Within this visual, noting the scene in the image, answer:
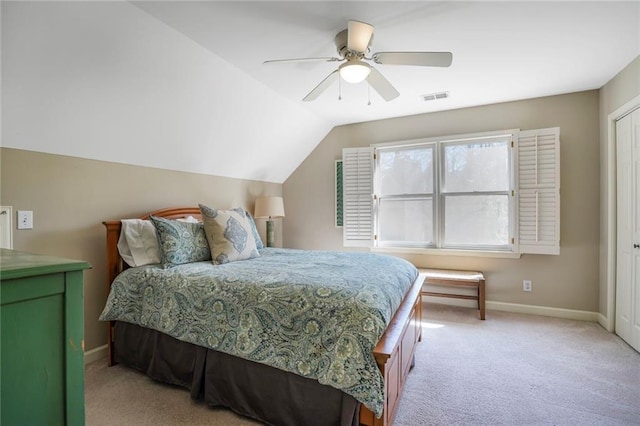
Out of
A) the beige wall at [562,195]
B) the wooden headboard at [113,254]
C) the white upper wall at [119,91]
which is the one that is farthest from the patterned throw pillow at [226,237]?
the beige wall at [562,195]

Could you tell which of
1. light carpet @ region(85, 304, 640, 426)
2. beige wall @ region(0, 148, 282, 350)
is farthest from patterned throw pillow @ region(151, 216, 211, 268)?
light carpet @ region(85, 304, 640, 426)

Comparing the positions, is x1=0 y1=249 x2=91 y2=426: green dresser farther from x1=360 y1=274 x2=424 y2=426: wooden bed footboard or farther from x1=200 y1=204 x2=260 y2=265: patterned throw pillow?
x1=200 y1=204 x2=260 y2=265: patterned throw pillow

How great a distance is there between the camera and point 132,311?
2211 millimetres

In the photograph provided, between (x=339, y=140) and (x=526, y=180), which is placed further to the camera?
(x=339, y=140)

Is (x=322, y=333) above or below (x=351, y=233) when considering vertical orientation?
below

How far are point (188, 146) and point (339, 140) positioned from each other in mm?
2225

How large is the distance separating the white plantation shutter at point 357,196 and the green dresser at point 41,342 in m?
3.67

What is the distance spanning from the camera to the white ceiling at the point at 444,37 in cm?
192

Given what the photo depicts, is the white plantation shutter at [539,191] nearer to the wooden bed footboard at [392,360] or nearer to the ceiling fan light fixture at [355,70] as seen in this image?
the wooden bed footboard at [392,360]

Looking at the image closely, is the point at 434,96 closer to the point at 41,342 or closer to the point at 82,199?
the point at 82,199

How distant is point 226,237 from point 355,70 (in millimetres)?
1660

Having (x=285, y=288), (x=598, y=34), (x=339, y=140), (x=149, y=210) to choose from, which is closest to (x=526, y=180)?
Result: (x=598, y=34)

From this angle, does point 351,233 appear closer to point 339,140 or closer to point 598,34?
point 339,140

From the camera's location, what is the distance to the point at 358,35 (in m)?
1.94
